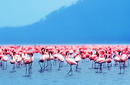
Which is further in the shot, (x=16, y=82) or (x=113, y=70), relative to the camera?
(x=113, y=70)

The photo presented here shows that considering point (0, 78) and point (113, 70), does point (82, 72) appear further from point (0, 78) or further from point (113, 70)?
point (0, 78)

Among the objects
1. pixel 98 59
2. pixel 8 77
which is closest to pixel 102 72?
pixel 98 59

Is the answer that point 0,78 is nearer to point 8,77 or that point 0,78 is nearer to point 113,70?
point 8,77

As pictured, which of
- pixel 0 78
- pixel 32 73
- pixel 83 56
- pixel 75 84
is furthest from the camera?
pixel 83 56

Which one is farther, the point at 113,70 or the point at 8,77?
the point at 113,70

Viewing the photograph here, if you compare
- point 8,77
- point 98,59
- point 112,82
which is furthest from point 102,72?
point 8,77

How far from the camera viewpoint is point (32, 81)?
8.73 meters

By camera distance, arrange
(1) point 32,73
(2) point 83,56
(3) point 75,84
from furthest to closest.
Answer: (2) point 83,56, (1) point 32,73, (3) point 75,84

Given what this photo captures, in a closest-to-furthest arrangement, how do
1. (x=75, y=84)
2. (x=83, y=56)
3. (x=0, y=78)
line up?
1. (x=75, y=84)
2. (x=0, y=78)
3. (x=83, y=56)

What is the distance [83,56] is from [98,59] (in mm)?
1877

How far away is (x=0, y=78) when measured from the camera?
933 centimetres

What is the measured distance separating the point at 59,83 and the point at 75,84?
1.30ft

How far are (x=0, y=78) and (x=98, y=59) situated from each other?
3026 millimetres

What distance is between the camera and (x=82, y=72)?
10.4 meters
